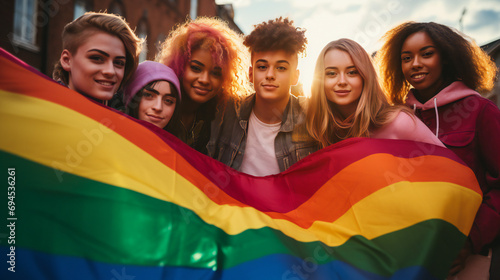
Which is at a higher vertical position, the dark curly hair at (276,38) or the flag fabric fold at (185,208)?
the dark curly hair at (276,38)

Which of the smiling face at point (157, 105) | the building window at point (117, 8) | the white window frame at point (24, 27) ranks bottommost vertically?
the smiling face at point (157, 105)

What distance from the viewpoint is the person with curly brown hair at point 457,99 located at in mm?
2326

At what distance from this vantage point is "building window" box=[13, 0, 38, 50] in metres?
10.4

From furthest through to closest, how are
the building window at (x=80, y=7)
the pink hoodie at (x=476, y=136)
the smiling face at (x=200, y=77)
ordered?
the building window at (x=80, y=7) < the smiling face at (x=200, y=77) < the pink hoodie at (x=476, y=136)

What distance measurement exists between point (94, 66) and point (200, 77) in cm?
109

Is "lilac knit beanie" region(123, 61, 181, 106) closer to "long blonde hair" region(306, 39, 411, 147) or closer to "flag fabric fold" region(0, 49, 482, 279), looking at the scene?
"flag fabric fold" region(0, 49, 482, 279)

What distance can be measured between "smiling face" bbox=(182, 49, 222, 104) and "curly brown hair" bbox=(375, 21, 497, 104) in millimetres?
1736

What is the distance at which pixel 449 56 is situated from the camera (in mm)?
2932

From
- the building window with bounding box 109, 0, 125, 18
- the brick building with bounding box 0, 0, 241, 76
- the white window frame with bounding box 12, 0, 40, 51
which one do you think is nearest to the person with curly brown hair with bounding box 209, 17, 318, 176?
the brick building with bounding box 0, 0, 241, 76

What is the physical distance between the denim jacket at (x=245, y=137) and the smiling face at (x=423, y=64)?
104 centimetres

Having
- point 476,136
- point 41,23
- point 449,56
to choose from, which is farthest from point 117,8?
point 476,136

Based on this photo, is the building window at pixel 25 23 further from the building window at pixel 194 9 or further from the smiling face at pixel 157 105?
the building window at pixel 194 9

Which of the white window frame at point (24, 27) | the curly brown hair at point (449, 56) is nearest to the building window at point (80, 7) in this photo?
the white window frame at point (24, 27)

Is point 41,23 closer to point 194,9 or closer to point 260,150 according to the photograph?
point 260,150
